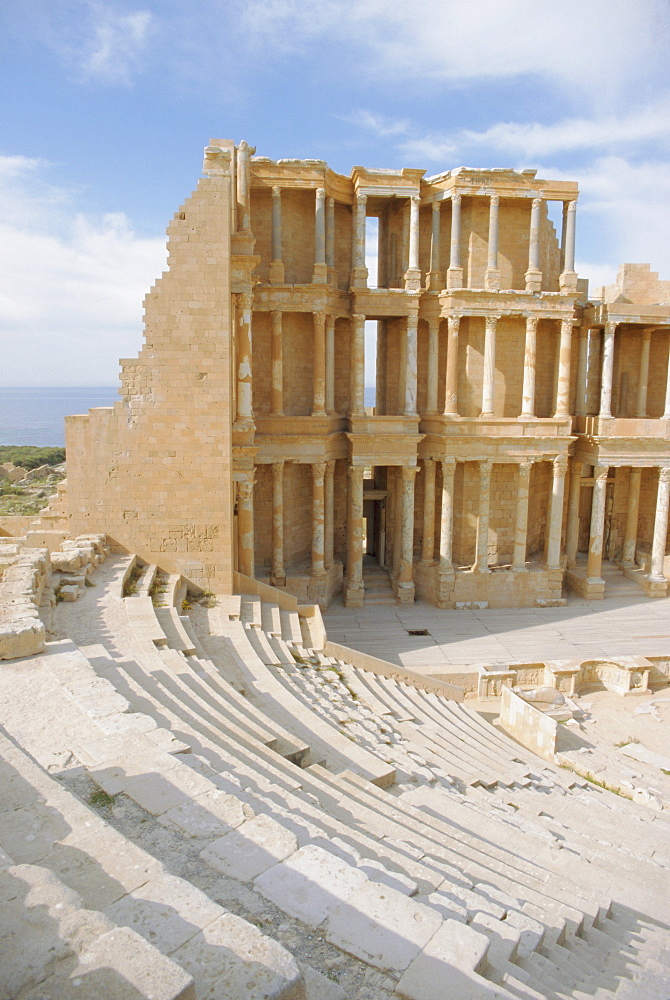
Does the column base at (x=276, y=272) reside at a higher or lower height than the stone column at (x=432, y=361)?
higher

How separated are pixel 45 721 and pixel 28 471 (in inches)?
1515

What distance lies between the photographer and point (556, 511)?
2422cm

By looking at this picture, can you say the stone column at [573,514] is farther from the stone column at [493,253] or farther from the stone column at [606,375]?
the stone column at [493,253]

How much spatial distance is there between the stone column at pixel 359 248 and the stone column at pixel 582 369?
8591 mm

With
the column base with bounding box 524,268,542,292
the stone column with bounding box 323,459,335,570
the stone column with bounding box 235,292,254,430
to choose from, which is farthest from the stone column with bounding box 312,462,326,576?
the column base with bounding box 524,268,542,292

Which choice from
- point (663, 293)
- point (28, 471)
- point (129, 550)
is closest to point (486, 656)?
point (129, 550)

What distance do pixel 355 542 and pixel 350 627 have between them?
10.3 feet

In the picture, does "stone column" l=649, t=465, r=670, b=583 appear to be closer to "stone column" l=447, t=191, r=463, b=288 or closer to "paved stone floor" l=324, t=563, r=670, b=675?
"paved stone floor" l=324, t=563, r=670, b=675

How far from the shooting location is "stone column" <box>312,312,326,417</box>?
2247 cm

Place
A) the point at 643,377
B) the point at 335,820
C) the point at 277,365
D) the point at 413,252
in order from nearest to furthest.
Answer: the point at 335,820 → the point at 277,365 → the point at 413,252 → the point at 643,377

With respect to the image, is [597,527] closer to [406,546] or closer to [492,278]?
[406,546]

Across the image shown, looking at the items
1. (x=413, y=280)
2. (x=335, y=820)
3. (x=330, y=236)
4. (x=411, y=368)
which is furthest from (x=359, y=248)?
(x=335, y=820)

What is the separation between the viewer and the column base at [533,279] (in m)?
23.3

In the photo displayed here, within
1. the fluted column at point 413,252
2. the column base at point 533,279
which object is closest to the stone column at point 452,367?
the fluted column at point 413,252
